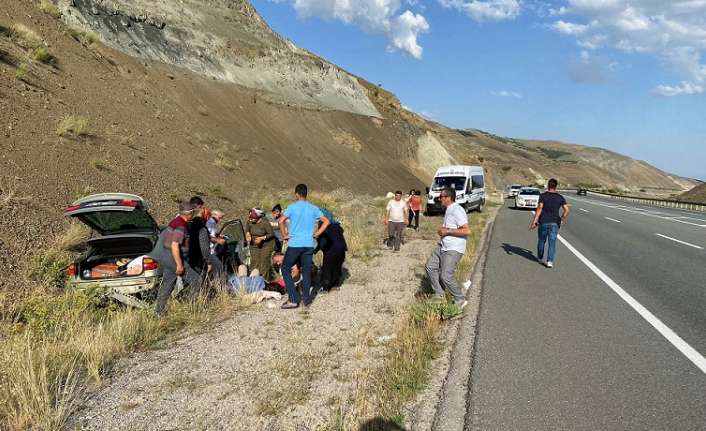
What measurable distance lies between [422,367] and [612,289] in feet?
15.7

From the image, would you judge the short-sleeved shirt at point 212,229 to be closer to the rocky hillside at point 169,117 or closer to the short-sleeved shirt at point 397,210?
the rocky hillside at point 169,117

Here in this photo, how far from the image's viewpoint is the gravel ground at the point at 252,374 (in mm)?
3682

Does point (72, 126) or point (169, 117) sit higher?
point (169, 117)

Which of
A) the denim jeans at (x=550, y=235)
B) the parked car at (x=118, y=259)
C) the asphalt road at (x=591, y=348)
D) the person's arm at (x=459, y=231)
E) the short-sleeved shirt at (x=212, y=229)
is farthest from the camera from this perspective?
the denim jeans at (x=550, y=235)

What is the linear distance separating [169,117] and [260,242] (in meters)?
13.6

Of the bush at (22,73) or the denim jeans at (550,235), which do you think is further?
the bush at (22,73)

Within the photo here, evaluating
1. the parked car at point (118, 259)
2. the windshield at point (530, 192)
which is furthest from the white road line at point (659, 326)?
the windshield at point (530, 192)

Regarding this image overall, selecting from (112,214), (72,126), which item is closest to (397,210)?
(112,214)

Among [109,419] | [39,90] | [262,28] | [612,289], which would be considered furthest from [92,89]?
[262,28]

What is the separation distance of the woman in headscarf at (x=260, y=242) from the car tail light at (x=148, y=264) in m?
1.99

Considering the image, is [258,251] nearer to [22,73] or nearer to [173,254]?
[173,254]

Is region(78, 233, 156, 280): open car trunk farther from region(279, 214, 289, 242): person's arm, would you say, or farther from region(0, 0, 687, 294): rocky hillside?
region(279, 214, 289, 242): person's arm

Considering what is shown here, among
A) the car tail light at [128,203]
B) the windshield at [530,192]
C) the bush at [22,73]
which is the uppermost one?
the bush at [22,73]

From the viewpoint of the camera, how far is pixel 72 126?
485 inches
